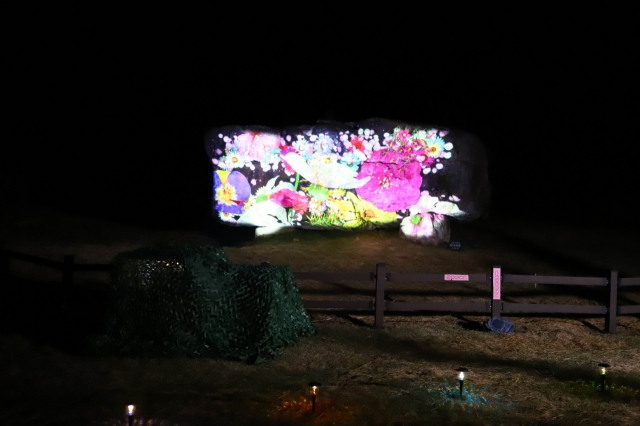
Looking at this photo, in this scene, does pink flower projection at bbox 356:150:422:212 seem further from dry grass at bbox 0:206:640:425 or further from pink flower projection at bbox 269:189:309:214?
dry grass at bbox 0:206:640:425

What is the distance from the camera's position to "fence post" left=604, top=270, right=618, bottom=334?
→ 35.9 feet

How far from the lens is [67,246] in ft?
63.6

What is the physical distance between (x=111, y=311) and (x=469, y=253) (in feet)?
40.7

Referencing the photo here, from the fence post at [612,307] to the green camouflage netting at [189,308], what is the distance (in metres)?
5.64

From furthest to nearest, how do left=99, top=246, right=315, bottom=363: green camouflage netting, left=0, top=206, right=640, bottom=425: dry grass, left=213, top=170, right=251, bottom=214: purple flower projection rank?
left=213, top=170, right=251, bottom=214: purple flower projection < left=99, top=246, right=315, bottom=363: green camouflage netting < left=0, top=206, right=640, bottom=425: dry grass

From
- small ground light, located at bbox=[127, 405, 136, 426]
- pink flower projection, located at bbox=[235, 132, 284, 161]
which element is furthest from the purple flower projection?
small ground light, located at bbox=[127, 405, 136, 426]

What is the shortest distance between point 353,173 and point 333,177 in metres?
0.58

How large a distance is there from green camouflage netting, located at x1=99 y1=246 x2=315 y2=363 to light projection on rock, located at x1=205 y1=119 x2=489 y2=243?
36.4 feet

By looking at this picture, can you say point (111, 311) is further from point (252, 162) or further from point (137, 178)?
point (137, 178)

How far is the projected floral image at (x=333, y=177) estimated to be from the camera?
19.5 metres

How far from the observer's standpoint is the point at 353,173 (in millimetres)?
19562

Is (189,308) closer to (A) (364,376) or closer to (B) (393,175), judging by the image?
(A) (364,376)

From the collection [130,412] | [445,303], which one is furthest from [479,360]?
[130,412]

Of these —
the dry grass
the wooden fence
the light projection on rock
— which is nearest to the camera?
the dry grass
